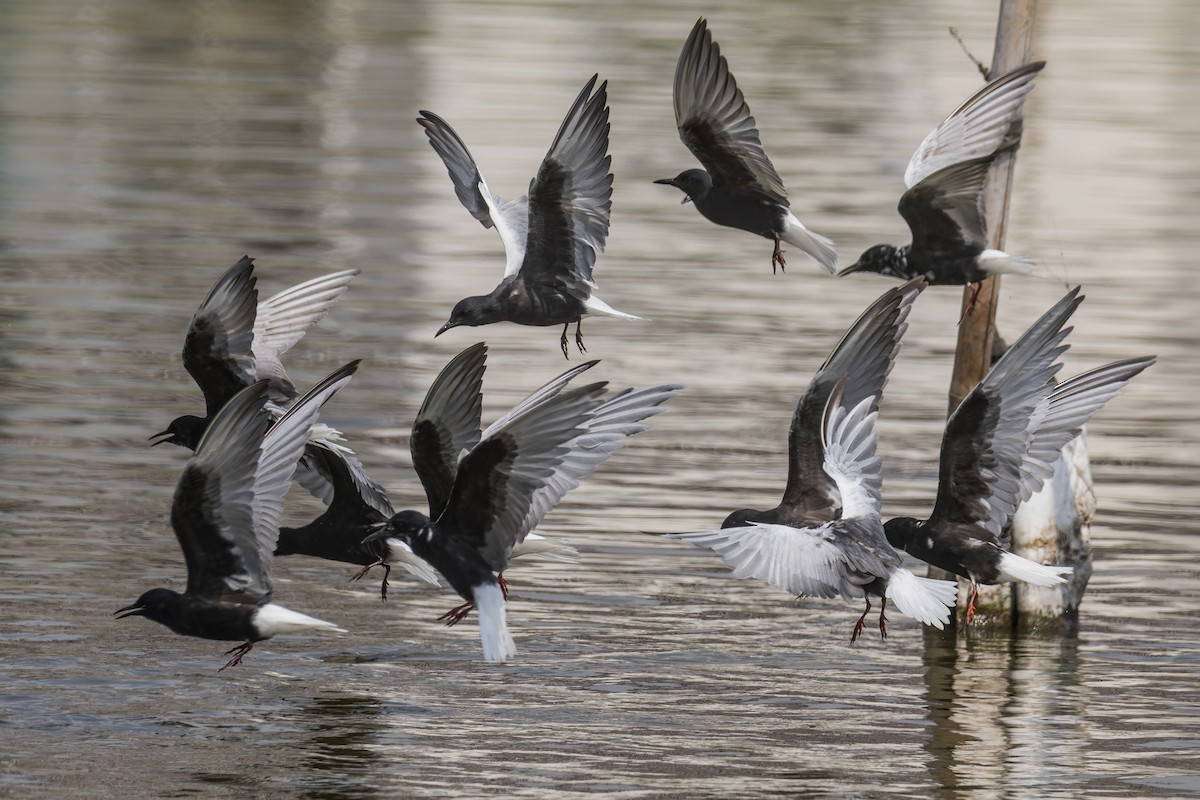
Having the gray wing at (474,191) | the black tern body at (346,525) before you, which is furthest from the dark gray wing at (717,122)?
the black tern body at (346,525)

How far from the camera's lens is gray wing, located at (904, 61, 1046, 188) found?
38.0 feet

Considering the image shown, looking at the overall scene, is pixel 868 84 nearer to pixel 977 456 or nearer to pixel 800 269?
pixel 800 269

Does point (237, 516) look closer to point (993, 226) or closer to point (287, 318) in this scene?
point (287, 318)

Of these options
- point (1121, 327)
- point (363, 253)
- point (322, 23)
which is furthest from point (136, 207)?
point (322, 23)

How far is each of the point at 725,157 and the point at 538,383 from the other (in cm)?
846

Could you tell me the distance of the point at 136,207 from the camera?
1102 inches

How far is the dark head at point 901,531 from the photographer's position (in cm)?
1145

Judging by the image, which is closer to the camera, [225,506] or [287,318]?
[225,506]

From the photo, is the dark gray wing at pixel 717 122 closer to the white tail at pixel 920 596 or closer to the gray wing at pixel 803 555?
the gray wing at pixel 803 555

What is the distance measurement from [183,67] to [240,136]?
824 cm

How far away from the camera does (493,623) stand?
34.4 ft

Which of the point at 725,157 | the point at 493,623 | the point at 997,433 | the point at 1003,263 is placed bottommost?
the point at 493,623

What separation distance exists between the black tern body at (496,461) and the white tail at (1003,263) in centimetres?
221

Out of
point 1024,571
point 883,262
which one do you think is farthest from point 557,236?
point 1024,571
